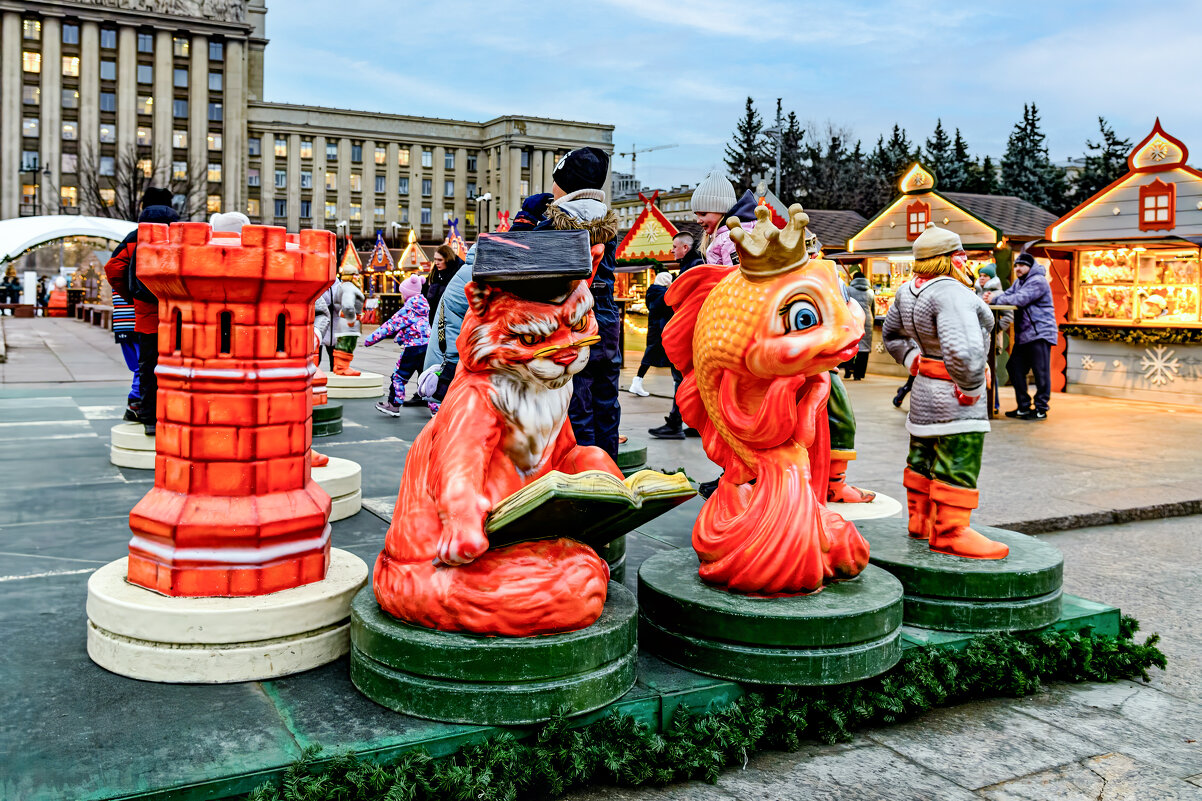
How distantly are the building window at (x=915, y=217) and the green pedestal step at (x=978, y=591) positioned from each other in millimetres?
14337

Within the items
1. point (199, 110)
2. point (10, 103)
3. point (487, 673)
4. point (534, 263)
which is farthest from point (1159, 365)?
point (10, 103)

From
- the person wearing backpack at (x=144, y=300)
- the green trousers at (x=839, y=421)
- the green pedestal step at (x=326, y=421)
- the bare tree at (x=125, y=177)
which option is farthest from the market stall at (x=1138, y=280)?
the bare tree at (x=125, y=177)

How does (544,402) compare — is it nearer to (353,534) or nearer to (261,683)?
(261,683)

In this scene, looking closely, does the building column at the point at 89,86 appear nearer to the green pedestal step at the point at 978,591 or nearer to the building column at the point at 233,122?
the building column at the point at 233,122

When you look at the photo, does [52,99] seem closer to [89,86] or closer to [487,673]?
[89,86]

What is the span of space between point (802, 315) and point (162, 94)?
81.5 m

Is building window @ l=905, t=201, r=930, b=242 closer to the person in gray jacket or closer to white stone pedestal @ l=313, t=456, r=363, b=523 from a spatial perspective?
the person in gray jacket

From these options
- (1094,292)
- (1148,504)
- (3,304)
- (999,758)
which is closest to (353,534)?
(999,758)

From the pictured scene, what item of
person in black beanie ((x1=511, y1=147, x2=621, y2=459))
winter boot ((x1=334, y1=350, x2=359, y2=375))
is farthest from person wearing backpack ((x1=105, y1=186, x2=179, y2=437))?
winter boot ((x1=334, y1=350, x2=359, y2=375))

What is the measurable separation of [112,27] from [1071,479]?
82.3m

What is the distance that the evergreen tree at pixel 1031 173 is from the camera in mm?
33625

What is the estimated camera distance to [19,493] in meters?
5.71

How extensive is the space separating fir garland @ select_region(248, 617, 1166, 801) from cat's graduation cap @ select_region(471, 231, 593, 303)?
50.7 inches

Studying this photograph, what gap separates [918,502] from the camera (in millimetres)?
4266
